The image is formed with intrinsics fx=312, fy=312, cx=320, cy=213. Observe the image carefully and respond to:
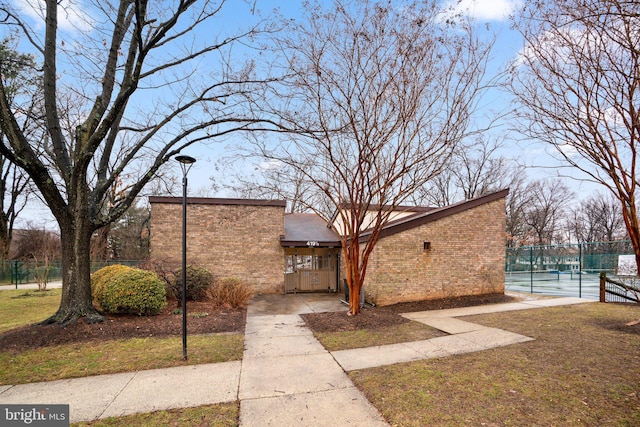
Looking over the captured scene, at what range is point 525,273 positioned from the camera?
16.3 meters

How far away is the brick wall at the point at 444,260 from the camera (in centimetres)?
1076

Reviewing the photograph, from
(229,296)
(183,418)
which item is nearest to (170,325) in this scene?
(229,296)

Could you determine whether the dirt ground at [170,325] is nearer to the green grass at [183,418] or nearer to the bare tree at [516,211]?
the green grass at [183,418]

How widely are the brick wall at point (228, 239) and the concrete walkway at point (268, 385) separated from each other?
24.5 feet

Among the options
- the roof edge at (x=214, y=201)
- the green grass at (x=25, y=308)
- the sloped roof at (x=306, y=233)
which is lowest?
the green grass at (x=25, y=308)

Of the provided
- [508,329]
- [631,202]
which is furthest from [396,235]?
[631,202]

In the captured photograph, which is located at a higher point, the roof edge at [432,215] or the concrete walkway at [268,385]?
the roof edge at [432,215]

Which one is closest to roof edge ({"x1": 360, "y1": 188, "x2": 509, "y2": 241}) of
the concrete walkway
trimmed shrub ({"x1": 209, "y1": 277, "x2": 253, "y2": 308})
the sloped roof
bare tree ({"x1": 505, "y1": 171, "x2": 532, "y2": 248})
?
the sloped roof

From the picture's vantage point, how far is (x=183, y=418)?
3.45 metres

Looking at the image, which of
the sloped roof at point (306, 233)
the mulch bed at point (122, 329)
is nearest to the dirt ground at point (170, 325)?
the mulch bed at point (122, 329)

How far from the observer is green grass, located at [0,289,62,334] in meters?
8.56

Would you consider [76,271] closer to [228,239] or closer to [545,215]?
[228,239]

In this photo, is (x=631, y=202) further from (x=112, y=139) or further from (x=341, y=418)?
(x=112, y=139)

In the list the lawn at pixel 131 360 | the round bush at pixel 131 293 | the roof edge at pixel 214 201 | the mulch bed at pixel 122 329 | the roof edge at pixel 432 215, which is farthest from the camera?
the roof edge at pixel 214 201
